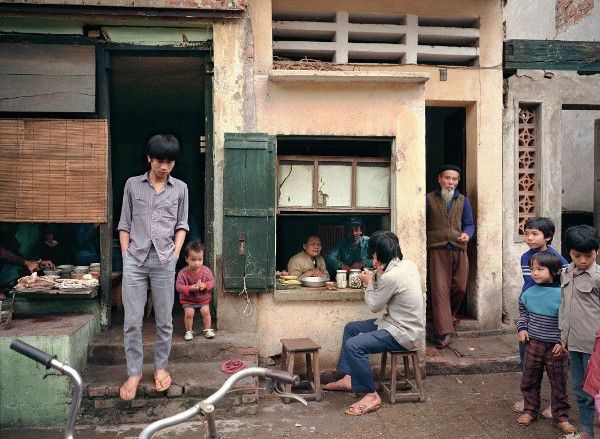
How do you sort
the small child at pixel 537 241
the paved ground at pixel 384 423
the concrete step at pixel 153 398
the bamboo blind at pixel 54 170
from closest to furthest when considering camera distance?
1. the paved ground at pixel 384 423
2. the concrete step at pixel 153 398
3. the small child at pixel 537 241
4. the bamboo blind at pixel 54 170

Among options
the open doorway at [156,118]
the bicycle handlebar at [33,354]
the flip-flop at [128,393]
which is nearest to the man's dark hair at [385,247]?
the flip-flop at [128,393]

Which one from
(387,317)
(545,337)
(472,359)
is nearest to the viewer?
(545,337)

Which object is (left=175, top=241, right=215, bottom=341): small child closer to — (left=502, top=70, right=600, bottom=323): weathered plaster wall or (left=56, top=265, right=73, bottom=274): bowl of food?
(left=56, top=265, right=73, bottom=274): bowl of food

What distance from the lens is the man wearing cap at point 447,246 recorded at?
683 centimetres

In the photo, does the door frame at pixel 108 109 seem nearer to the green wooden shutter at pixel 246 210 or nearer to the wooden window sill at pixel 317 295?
the green wooden shutter at pixel 246 210

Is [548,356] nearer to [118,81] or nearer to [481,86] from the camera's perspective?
[481,86]

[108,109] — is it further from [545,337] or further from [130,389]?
[545,337]

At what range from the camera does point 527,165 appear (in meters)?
7.50

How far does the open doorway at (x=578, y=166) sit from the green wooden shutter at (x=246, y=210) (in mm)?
6140

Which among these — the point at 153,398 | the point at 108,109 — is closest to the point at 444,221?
the point at 153,398

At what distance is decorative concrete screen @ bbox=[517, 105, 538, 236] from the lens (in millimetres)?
7465

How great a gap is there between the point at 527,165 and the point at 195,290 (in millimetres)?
5085

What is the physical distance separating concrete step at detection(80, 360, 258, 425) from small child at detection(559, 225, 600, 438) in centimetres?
→ 298

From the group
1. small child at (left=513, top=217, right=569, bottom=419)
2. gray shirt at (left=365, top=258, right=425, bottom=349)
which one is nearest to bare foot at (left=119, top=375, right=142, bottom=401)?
gray shirt at (left=365, top=258, right=425, bottom=349)
